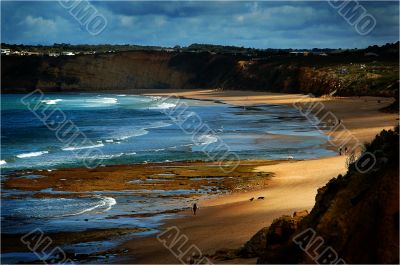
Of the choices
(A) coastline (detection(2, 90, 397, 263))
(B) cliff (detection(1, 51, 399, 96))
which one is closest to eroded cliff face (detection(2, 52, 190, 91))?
(B) cliff (detection(1, 51, 399, 96))

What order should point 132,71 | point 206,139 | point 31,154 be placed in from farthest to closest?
point 132,71 < point 206,139 < point 31,154

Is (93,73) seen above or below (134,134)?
above

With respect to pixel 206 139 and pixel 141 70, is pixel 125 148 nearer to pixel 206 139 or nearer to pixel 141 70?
pixel 206 139

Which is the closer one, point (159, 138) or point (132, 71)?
point (159, 138)

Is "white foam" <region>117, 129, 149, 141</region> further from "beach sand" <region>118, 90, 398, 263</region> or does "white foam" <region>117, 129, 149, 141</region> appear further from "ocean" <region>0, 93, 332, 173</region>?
"beach sand" <region>118, 90, 398, 263</region>


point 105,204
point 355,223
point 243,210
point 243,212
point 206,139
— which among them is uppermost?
point 206,139

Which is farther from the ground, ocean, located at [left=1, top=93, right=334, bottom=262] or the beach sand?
ocean, located at [left=1, top=93, right=334, bottom=262]

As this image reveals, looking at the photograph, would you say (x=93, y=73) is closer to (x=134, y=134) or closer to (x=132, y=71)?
(x=132, y=71)

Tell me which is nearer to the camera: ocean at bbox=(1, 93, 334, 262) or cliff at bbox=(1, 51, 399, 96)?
ocean at bbox=(1, 93, 334, 262)

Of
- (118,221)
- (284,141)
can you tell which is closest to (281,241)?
(118,221)

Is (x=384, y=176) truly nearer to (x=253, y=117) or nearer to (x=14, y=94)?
(x=253, y=117)

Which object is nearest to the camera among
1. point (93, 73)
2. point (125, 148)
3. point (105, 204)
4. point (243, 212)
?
point (243, 212)

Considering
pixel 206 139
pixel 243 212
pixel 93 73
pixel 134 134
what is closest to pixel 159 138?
pixel 206 139
